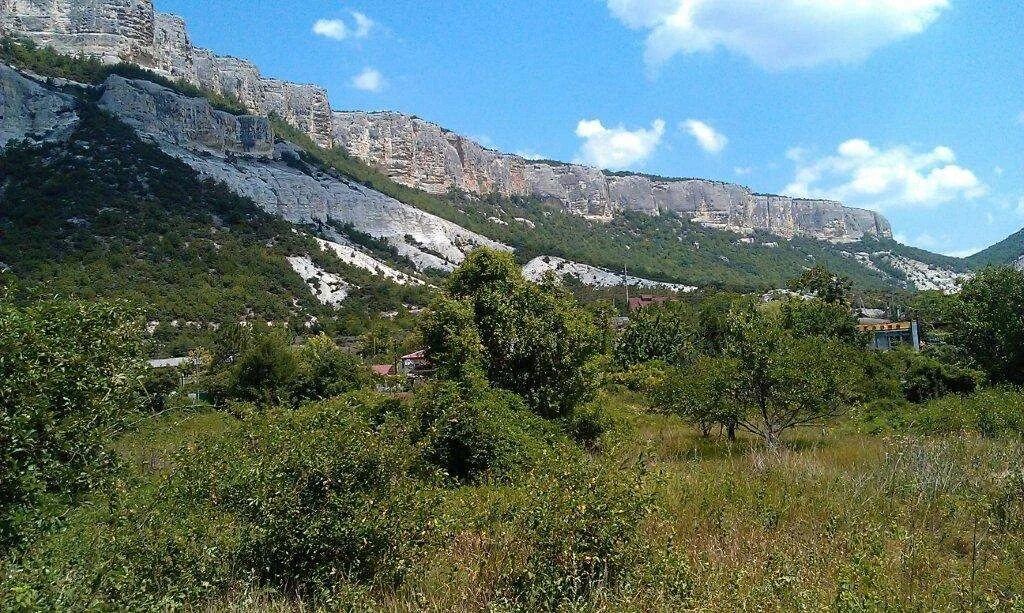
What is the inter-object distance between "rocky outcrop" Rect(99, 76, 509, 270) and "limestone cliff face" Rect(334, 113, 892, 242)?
44.9m

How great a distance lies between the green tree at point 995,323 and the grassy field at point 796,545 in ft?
68.2

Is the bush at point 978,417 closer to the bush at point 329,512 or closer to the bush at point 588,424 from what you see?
the bush at point 588,424

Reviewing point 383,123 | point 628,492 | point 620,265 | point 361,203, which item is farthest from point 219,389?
point 383,123

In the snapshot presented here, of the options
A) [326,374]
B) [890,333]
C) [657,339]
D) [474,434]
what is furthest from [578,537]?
[890,333]

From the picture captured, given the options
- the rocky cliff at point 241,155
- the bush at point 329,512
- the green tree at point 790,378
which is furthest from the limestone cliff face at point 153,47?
the bush at point 329,512

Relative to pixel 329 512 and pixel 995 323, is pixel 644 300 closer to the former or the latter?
pixel 995 323

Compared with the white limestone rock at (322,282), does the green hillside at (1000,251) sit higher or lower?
higher

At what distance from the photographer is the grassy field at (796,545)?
3.52 m

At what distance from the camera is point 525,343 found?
13.0 m

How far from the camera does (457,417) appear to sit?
32.1ft

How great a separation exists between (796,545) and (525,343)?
873 centimetres

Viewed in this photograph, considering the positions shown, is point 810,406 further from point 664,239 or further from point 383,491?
point 664,239

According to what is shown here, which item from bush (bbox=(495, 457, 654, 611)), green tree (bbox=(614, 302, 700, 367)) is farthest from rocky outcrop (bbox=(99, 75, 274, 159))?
bush (bbox=(495, 457, 654, 611))

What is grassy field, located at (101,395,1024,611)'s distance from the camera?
3523 millimetres
